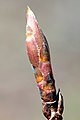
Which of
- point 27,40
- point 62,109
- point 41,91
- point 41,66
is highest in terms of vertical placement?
point 27,40

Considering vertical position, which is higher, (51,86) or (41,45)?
(41,45)

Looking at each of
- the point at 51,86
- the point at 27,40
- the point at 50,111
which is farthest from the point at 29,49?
the point at 50,111

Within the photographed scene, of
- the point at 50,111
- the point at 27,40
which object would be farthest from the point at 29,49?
the point at 50,111

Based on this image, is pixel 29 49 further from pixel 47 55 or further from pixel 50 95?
pixel 50 95

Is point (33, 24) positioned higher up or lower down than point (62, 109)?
higher up

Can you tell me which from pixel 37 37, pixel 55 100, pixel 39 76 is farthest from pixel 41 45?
pixel 55 100

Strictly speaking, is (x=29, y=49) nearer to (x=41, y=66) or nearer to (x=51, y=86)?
(x=41, y=66)
